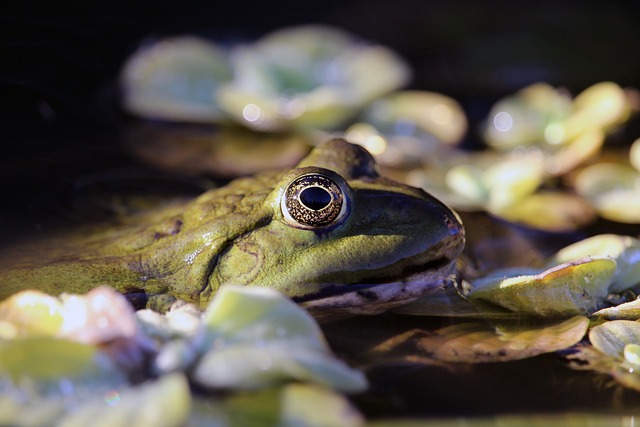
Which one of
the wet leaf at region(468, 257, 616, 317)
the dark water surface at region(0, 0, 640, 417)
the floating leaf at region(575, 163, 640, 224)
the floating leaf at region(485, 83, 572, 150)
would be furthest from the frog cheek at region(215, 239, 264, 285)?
the floating leaf at region(485, 83, 572, 150)

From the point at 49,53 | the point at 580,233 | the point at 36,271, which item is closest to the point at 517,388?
the point at 580,233

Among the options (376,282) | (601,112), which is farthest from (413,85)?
(376,282)

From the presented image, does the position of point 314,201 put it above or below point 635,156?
below

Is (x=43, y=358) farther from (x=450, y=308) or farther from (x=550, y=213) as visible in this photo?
(x=550, y=213)

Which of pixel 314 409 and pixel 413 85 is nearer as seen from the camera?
pixel 314 409

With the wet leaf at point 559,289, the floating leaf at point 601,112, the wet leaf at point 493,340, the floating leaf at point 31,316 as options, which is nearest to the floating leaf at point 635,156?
the floating leaf at point 601,112

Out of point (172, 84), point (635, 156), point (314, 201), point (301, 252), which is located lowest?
point (301, 252)

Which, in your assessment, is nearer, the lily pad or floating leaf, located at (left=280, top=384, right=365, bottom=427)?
floating leaf, located at (left=280, top=384, right=365, bottom=427)

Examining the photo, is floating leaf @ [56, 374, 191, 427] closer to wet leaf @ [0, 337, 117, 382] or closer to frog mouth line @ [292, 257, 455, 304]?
wet leaf @ [0, 337, 117, 382]
